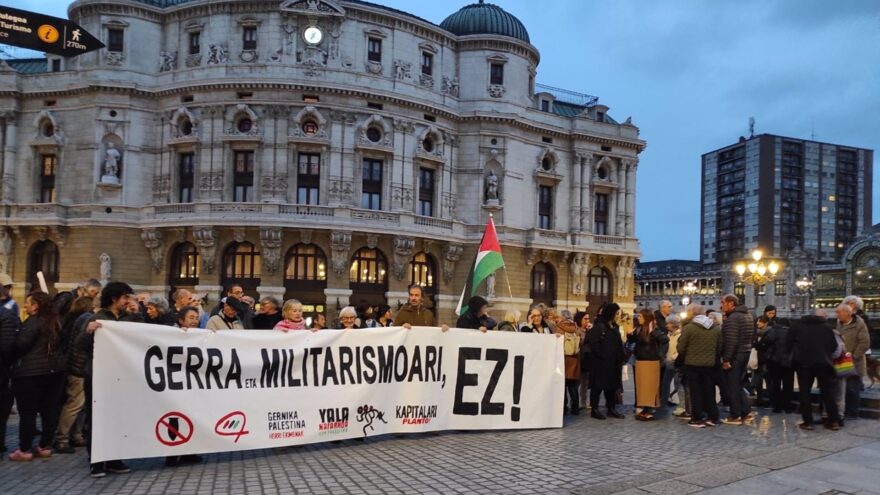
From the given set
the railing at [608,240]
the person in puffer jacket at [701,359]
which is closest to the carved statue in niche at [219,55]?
the railing at [608,240]

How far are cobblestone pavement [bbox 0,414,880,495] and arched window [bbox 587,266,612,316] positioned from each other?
35931 millimetres

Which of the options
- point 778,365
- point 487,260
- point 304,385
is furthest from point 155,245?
point 778,365

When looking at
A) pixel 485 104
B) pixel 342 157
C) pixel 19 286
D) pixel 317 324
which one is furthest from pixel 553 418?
pixel 19 286

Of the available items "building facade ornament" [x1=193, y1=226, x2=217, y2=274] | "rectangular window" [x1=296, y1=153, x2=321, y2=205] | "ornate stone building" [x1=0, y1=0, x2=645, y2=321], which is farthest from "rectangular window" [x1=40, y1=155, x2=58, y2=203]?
"rectangular window" [x1=296, y1=153, x2=321, y2=205]

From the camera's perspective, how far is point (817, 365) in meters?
12.7

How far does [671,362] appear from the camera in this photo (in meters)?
15.1

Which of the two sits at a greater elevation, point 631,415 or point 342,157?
point 342,157

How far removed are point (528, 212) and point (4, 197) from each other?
103 feet

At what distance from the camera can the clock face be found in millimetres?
38875

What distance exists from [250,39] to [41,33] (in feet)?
104

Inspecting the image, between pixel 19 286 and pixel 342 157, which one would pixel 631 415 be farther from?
pixel 19 286

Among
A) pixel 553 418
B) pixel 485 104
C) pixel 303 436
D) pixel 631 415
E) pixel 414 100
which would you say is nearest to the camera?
pixel 303 436

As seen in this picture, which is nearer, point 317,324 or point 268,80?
point 317,324

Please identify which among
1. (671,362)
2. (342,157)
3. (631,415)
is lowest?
(631,415)
